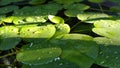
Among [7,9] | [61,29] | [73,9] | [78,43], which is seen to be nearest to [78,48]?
[78,43]

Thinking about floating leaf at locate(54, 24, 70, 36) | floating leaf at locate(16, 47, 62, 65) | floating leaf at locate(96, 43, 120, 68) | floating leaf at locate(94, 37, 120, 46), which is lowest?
floating leaf at locate(96, 43, 120, 68)

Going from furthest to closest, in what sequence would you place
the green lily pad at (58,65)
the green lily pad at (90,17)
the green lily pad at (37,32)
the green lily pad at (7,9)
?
the green lily pad at (7,9)
the green lily pad at (90,17)
the green lily pad at (37,32)
the green lily pad at (58,65)

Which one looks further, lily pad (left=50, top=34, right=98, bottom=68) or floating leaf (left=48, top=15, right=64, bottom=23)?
floating leaf (left=48, top=15, right=64, bottom=23)

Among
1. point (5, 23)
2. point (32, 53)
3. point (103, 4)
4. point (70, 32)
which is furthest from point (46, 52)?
point (103, 4)

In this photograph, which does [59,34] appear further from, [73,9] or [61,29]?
[73,9]

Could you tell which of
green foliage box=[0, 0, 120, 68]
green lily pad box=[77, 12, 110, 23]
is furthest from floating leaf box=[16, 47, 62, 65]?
green lily pad box=[77, 12, 110, 23]

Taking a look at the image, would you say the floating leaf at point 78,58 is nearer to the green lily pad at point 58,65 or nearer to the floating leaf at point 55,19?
the green lily pad at point 58,65

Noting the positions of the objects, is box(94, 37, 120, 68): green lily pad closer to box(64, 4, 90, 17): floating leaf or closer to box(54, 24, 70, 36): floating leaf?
box(54, 24, 70, 36): floating leaf

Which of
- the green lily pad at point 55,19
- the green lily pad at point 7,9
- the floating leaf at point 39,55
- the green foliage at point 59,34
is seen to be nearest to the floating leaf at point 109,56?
the green foliage at point 59,34
